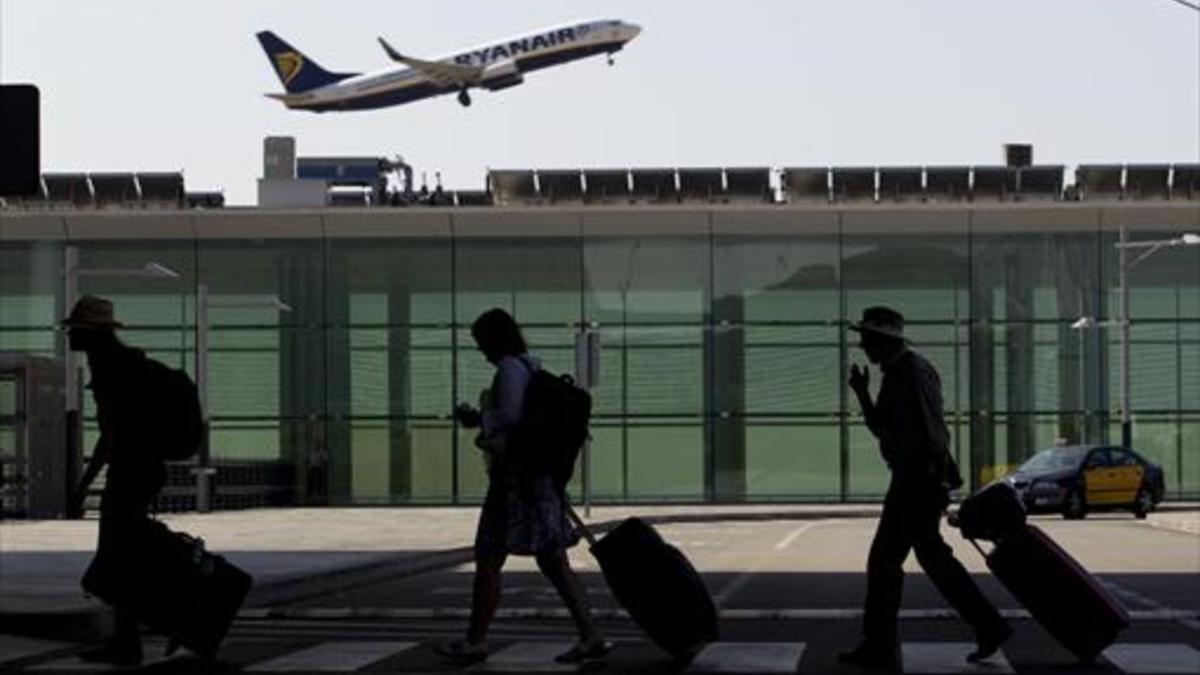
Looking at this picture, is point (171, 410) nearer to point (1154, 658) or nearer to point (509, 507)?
point (509, 507)

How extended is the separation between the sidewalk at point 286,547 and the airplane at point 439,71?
40503 mm

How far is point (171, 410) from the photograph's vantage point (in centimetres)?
1132

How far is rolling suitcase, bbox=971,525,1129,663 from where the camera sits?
11.7 meters

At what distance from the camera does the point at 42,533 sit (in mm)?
28000

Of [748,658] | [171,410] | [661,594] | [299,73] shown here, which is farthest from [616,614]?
[299,73]

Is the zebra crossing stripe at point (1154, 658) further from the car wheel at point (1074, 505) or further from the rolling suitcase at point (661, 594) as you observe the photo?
the car wheel at point (1074, 505)

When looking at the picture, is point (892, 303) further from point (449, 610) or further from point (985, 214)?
point (449, 610)

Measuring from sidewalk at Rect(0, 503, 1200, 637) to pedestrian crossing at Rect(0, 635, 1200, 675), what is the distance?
1.58m

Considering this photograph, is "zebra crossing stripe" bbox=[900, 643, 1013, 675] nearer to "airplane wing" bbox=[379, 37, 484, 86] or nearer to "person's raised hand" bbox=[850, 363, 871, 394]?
"person's raised hand" bbox=[850, 363, 871, 394]

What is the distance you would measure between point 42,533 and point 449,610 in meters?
12.9

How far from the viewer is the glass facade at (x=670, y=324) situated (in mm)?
52125

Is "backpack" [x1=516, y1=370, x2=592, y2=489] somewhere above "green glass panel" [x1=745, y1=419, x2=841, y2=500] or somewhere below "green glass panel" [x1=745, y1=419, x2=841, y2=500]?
above

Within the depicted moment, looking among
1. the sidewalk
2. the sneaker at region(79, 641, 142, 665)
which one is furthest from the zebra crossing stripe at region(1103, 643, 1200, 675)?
the sidewalk

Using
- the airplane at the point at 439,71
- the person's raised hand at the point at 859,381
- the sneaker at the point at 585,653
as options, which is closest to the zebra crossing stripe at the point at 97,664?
the sneaker at the point at 585,653
